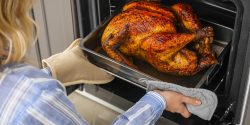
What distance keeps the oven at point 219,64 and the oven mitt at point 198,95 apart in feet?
0.09

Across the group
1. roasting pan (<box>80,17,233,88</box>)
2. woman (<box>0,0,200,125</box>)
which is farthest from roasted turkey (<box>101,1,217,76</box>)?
woman (<box>0,0,200,125</box>)

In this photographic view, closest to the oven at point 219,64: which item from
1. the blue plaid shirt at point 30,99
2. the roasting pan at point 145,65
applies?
the roasting pan at point 145,65

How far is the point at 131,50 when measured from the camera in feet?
4.06

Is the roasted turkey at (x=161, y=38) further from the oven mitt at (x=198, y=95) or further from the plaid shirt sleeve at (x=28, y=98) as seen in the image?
the plaid shirt sleeve at (x=28, y=98)

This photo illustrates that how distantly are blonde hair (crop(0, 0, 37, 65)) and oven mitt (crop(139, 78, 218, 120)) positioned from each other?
0.34 m

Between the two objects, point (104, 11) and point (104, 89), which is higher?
point (104, 11)

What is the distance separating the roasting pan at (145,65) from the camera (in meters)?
1.18

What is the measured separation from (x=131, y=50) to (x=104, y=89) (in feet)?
0.59

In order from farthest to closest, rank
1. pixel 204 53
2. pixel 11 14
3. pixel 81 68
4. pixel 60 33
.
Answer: pixel 60 33, pixel 81 68, pixel 204 53, pixel 11 14

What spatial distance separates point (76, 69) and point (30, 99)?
452 millimetres

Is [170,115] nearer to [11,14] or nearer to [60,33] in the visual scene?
[60,33]

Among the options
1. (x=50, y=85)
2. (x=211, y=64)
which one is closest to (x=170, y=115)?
(x=211, y=64)

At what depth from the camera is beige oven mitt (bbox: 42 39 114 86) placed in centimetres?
129

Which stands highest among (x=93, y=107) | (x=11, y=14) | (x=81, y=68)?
(x=11, y=14)
